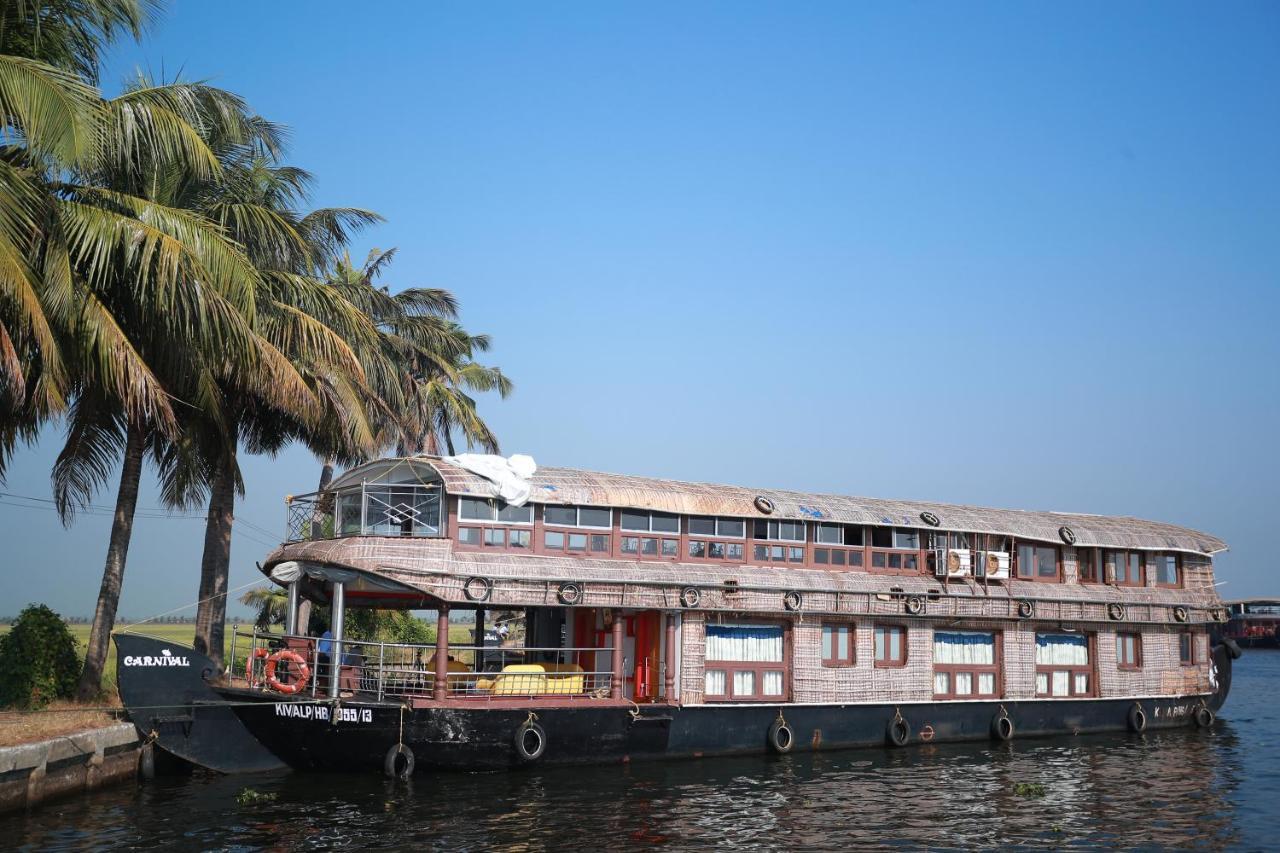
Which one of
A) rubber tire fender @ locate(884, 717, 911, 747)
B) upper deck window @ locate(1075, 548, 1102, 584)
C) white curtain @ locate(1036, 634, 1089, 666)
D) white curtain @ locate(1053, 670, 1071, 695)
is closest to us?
rubber tire fender @ locate(884, 717, 911, 747)

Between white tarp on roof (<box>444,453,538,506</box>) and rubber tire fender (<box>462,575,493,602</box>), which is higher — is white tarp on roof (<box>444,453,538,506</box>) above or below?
above

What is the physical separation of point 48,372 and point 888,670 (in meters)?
16.4

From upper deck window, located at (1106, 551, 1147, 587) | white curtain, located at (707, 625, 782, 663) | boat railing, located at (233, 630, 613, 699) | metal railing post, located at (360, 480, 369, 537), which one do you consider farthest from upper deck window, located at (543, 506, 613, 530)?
upper deck window, located at (1106, 551, 1147, 587)

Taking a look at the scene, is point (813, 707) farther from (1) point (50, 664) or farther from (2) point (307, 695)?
(1) point (50, 664)

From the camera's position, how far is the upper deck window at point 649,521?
21.4 metres

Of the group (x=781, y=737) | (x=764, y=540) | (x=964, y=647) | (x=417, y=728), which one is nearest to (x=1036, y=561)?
(x=964, y=647)

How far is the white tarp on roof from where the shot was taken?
20.0 meters

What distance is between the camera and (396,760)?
18.0 meters

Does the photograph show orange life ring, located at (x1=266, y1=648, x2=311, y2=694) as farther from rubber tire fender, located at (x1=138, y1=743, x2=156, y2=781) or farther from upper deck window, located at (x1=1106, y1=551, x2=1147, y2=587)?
upper deck window, located at (x1=1106, y1=551, x2=1147, y2=587)

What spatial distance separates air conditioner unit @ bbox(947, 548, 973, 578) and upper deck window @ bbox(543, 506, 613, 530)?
26.8ft

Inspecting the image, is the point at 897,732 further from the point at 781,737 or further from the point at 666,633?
the point at 666,633

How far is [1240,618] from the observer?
8838 cm

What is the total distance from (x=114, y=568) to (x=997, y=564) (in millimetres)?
18531

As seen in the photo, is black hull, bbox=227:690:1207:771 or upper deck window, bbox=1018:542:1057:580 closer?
black hull, bbox=227:690:1207:771
